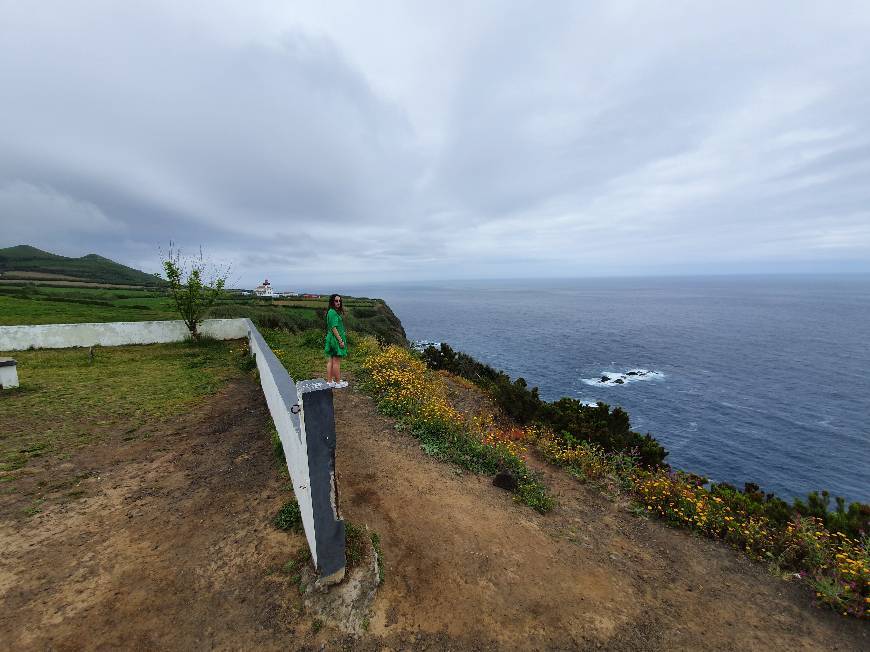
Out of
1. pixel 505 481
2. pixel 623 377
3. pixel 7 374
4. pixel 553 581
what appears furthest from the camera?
pixel 623 377

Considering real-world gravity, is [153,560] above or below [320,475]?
below

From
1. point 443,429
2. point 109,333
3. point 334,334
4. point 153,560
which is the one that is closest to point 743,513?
point 443,429

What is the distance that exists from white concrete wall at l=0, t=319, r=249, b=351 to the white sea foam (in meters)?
33.6

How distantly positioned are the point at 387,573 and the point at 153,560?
10.8ft

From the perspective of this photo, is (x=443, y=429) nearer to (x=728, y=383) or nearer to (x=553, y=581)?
(x=553, y=581)

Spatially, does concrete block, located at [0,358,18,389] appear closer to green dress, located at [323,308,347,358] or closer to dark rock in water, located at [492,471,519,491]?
green dress, located at [323,308,347,358]

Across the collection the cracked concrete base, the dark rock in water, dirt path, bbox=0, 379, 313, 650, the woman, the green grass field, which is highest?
the woman

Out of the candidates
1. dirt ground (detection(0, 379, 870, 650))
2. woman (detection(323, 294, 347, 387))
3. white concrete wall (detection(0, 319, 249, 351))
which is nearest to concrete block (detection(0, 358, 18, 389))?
dirt ground (detection(0, 379, 870, 650))

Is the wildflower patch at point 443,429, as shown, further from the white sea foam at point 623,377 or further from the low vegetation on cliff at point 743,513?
the white sea foam at point 623,377

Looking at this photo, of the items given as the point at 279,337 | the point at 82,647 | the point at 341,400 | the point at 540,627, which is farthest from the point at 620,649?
the point at 279,337

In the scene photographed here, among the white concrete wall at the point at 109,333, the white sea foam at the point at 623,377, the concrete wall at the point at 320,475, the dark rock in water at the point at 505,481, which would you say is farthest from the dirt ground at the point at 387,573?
the white sea foam at the point at 623,377

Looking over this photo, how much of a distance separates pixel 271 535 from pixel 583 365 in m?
45.8

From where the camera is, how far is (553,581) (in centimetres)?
541

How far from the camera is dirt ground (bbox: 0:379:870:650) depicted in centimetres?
430
